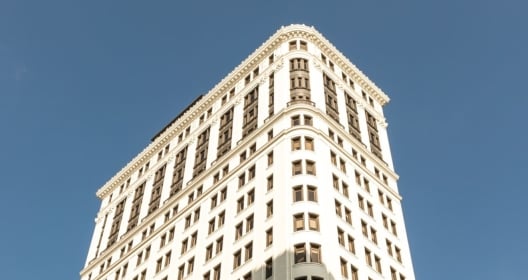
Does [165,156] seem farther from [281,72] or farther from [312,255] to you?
[312,255]

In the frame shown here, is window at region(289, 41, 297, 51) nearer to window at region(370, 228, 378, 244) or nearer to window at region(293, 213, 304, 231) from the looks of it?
window at region(370, 228, 378, 244)

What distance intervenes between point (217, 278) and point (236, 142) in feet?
67.4

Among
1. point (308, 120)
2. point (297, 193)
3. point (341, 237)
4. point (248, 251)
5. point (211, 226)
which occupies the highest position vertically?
point (308, 120)

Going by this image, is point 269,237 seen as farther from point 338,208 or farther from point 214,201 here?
point 214,201

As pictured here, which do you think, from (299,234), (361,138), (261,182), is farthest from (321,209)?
(361,138)

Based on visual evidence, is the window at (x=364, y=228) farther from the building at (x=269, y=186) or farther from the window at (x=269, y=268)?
the window at (x=269, y=268)

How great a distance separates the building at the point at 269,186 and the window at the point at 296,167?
10 centimetres

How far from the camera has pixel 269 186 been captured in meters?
67.1

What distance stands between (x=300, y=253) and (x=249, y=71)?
4026 cm

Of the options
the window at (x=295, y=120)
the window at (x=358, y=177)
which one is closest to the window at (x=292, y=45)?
the window at (x=295, y=120)

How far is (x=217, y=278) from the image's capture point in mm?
64188

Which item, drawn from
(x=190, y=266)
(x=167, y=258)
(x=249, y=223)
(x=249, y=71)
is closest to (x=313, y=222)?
(x=249, y=223)

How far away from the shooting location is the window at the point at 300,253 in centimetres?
5608

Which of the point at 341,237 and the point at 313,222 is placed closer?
the point at 313,222
